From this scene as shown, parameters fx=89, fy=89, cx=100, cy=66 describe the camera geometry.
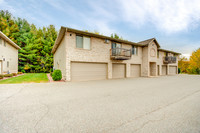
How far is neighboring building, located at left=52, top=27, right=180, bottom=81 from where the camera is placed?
9.49 metres

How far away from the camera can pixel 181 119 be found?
8.23ft

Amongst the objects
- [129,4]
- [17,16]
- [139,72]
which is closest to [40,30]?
[17,16]

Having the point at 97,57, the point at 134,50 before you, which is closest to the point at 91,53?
the point at 97,57

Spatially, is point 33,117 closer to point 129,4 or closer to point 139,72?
point 129,4

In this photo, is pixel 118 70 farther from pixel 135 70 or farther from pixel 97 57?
pixel 97 57

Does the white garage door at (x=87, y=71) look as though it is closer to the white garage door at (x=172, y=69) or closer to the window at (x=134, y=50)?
the window at (x=134, y=50)

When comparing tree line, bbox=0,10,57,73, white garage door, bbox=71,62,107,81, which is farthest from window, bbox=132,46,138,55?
tree line, bbox=0,10,57,73

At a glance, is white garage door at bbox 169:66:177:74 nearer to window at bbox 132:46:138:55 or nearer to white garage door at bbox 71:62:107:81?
window at bbox 132:46:138:55

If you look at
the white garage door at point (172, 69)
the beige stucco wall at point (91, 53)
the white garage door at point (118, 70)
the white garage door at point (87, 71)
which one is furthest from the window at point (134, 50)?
the white garage door at point (172, 69)

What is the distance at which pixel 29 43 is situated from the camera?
65.8ft

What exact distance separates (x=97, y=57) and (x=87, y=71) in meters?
2.14

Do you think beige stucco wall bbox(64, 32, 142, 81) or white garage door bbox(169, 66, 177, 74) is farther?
white garage door bbox(169, 66, 177, 74)

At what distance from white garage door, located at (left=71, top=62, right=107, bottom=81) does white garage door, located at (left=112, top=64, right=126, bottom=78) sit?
1.58m

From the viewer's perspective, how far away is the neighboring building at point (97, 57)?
9.49 metres
